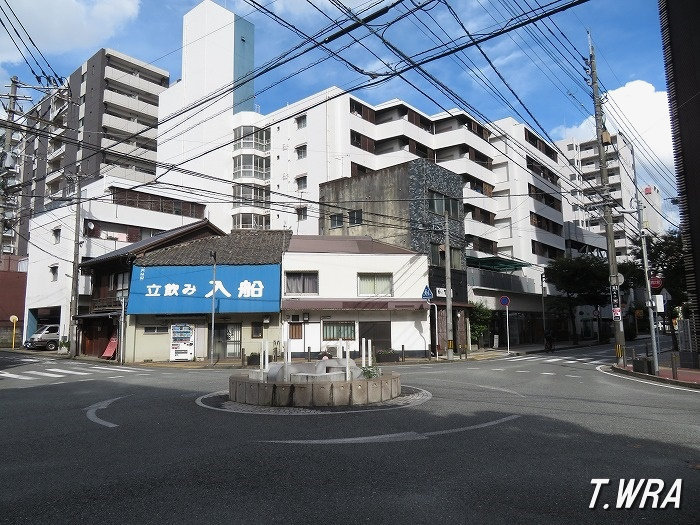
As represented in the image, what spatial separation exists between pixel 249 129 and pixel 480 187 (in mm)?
24326

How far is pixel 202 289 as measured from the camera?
27312 mm

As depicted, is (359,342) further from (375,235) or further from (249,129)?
(249,129)

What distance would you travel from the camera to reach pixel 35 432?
7934 mm

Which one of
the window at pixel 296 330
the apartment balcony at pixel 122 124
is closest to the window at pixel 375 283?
the window at pixel 296 330

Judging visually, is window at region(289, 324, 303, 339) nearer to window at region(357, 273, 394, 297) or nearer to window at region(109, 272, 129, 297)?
window at region(357, 273, 394, 297)

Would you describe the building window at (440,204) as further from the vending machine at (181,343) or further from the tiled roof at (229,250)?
the vending machine at (181,343)

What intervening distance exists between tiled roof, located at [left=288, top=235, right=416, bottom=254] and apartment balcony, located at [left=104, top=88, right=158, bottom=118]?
35.2 m

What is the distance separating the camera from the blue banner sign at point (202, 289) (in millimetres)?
27000

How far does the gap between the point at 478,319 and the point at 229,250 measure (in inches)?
703

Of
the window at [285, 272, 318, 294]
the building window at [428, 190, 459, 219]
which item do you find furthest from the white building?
the building window at [428, 190, 459, 219]

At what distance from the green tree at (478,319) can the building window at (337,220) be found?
37.1 feet

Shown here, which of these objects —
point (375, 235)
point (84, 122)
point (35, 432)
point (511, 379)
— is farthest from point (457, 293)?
point (84, 122)

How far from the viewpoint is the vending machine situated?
1064 inches

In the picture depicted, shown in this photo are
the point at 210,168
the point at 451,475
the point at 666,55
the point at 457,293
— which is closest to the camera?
the point at 451,475
